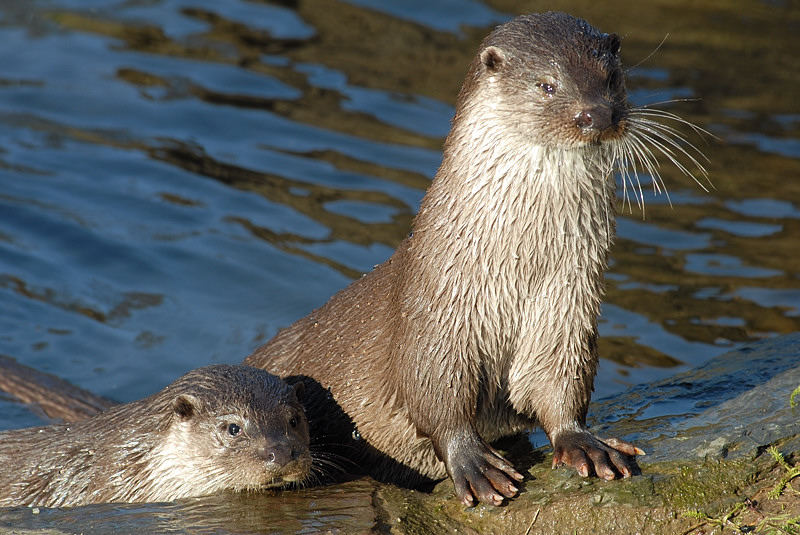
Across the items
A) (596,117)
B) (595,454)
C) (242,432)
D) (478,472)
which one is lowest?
(242,432)

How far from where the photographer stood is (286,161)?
7410 millimetres

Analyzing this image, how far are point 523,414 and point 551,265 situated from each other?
0.56 m

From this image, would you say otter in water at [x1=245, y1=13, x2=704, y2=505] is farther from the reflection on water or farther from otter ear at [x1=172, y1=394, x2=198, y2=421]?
the reflection on water

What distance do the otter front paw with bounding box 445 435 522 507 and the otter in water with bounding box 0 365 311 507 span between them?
55 centimetres

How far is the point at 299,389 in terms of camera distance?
3.92m

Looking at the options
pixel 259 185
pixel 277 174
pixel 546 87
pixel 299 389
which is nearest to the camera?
pixel 546 87

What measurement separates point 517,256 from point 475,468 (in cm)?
63

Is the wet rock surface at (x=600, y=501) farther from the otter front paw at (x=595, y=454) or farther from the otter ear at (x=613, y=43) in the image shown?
the otter ear at (x=613, y=43)

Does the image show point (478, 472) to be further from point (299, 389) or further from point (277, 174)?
point (277, 174)

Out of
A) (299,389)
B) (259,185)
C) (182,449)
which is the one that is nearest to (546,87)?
(299,389)

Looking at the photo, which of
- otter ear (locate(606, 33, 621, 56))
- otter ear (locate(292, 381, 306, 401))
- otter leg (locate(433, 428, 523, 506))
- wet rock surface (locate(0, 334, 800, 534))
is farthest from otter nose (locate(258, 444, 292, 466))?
otter ear (locate(606, 33, 621, 56))

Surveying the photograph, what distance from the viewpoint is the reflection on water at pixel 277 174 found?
598 centimetres

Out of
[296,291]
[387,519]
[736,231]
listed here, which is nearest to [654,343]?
[736,231]

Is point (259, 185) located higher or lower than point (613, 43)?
lower
